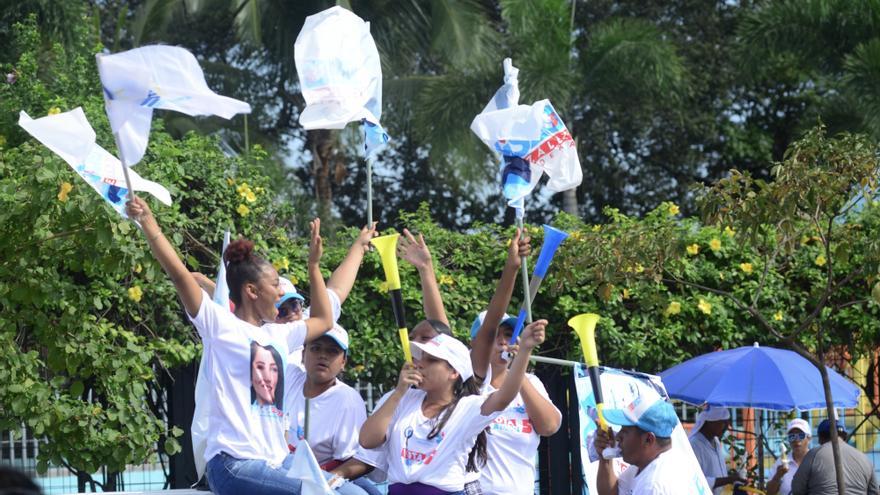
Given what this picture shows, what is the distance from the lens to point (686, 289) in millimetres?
9781

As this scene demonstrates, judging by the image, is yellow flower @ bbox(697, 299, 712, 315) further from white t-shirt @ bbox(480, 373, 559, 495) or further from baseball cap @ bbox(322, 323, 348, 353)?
baseball cap @ bbox(322, 323, 348, 353)

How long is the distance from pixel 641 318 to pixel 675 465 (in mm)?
4700

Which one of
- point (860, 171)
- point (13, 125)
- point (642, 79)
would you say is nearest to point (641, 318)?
point (860, 171)

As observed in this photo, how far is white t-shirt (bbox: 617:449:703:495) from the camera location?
15.9 ft

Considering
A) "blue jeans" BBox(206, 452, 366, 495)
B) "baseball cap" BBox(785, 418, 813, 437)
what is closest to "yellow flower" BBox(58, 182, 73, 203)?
"blue jeans" BBox(206, 452, 366, 495)

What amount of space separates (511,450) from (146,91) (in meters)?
2.25

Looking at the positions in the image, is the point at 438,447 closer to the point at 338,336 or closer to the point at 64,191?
the point at 338,336

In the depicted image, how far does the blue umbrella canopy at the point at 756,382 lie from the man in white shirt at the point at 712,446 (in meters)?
0.12

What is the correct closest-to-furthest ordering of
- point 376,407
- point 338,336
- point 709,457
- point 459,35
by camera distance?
point 376,407 → point 338,336 → point 709,457 → point 459,35

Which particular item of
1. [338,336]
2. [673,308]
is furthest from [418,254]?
[673,308]

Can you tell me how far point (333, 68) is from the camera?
5453 millimetres

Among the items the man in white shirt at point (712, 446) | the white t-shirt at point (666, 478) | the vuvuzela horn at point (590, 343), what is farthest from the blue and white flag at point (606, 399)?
the man in white shirt at point (712, 446)

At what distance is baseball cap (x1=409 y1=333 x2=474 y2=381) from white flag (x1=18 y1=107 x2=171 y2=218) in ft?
3.80

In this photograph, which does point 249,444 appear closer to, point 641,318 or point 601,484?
point 601,484
